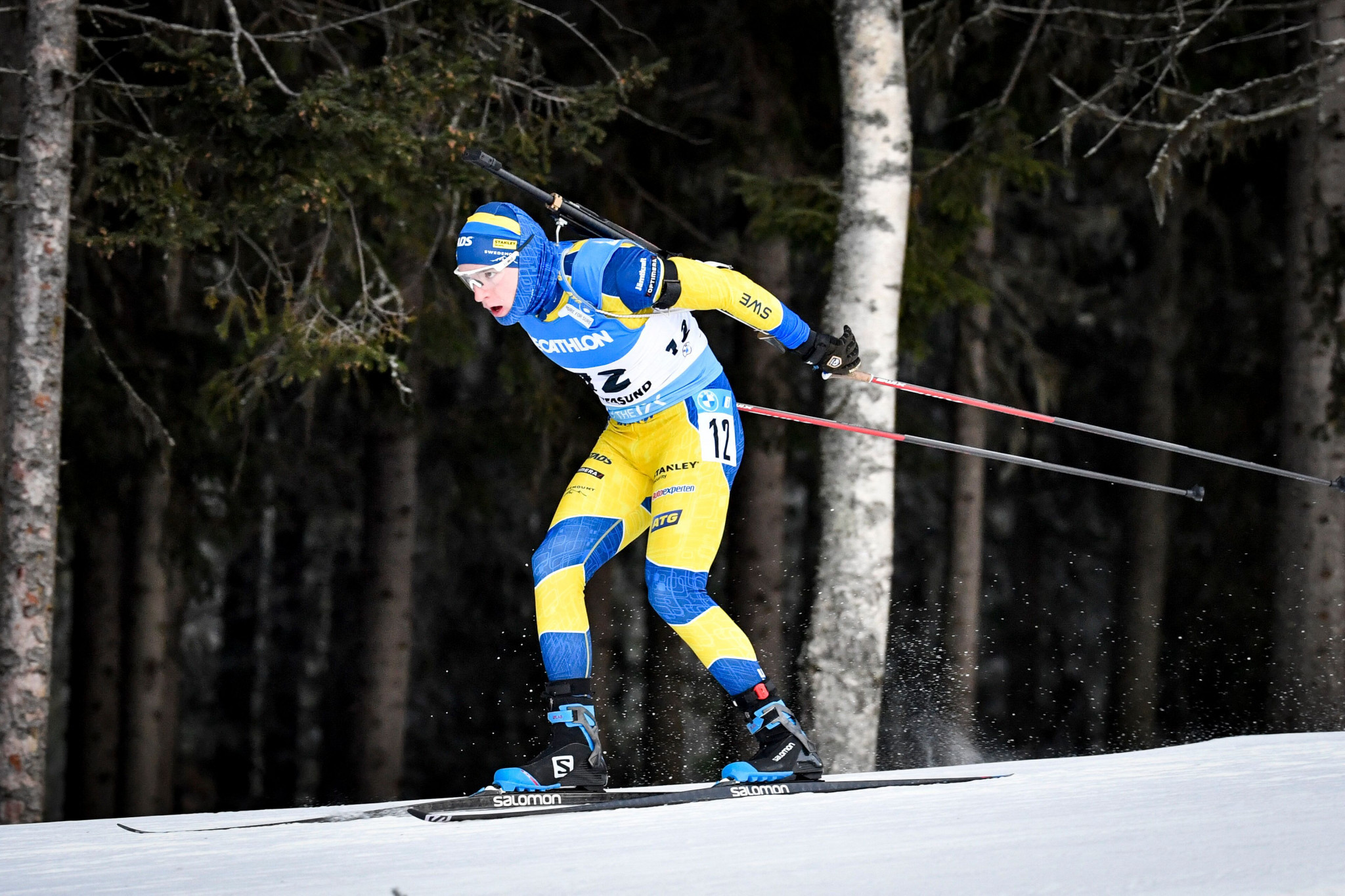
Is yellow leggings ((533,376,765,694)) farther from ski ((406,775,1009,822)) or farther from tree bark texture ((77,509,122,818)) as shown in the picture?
tree bark texture ((77,509,122,818))

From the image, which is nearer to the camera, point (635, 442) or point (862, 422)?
point (635, 442)

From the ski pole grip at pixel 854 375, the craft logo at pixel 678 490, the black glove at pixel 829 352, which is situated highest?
the black glove at pixel 829 352

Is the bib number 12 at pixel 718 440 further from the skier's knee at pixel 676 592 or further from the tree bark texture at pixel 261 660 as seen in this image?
the tree bark texture at pixel 261 660

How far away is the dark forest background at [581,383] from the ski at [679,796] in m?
3.38

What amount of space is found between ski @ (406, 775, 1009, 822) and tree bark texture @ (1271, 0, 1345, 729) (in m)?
5.28

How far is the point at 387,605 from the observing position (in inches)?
546

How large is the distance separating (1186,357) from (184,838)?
13294 mm

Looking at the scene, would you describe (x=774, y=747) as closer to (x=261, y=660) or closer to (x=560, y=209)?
(x=560, y=209)

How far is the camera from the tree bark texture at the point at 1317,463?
9.94 meters

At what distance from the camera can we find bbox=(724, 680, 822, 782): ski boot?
5512 mm

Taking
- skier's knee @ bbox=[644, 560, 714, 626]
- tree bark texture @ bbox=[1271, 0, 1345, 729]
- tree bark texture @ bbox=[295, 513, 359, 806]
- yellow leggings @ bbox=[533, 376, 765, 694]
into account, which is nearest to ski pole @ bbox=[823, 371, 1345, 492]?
yellow leggings @ bbox=[533, 376, 765, 694]

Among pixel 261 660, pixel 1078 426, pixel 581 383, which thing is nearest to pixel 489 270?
pixel 1078 426

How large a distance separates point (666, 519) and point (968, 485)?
917 cm

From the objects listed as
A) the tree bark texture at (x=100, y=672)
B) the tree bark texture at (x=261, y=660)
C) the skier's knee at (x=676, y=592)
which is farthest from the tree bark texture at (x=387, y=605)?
the skier's knee at (x=676, y=592)
